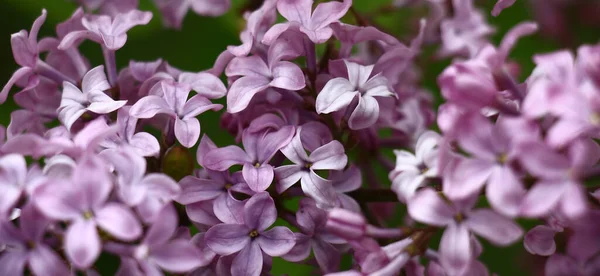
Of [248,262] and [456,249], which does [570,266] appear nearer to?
[456,249]

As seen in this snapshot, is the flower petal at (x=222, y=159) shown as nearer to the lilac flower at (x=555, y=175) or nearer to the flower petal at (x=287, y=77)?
the flower petal at (x=287, y=77)

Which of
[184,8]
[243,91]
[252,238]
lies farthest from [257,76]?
[184,8]

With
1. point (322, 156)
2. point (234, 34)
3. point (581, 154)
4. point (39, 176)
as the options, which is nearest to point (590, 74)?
point (581, 154)

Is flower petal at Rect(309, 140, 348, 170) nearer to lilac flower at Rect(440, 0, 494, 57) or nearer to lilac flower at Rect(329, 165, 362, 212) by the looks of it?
lilac flower at Rect(329, 165, 362, 212)

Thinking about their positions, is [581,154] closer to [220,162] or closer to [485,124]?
[485,124]

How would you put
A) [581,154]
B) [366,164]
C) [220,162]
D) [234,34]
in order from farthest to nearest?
[234,34], [366,164], [220,162], [581,154]

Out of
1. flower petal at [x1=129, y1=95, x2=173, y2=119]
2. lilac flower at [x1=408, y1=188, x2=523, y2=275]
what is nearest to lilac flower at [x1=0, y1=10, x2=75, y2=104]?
flower petal at [x1=129, y1=95, x2=173, y2=119]
